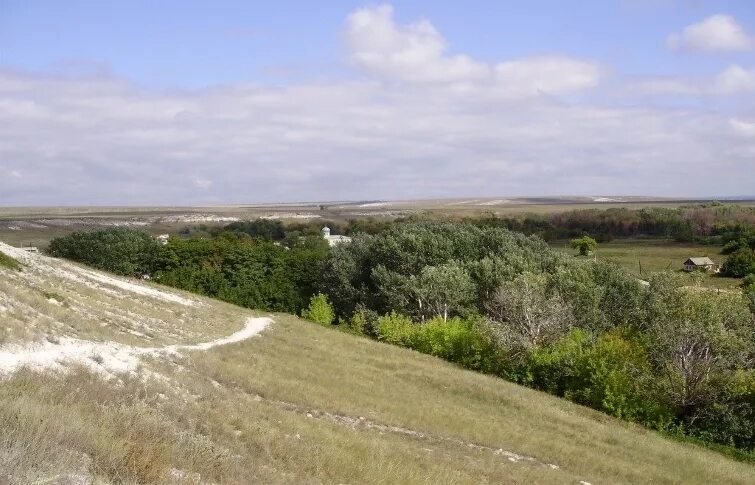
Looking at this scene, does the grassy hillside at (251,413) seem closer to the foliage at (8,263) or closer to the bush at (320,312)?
the foliage at (8,263)

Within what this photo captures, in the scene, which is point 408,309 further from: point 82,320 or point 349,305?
point 82,320

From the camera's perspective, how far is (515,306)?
48.7 m

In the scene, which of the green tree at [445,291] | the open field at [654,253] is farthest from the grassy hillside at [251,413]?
the open field at [654,253]

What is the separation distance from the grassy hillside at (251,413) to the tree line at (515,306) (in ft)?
15.2

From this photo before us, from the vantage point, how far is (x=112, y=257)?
80.5m

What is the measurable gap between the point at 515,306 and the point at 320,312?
26.0 m

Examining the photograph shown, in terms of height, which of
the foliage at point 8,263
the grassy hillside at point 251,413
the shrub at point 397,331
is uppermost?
the foliage at point 8,263

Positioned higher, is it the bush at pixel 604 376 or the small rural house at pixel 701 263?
the bush at pixel 604 376

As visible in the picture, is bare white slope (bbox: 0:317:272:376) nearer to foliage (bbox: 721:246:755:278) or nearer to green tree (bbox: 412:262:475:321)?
green tree (bbox: 412:262:475:321)

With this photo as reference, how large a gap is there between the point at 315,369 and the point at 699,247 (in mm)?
142144

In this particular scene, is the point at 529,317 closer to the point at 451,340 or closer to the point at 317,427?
the point at 451,340

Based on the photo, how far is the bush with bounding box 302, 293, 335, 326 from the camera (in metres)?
68.4

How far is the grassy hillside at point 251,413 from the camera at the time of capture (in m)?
10.4

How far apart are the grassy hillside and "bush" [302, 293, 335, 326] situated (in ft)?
83.0
